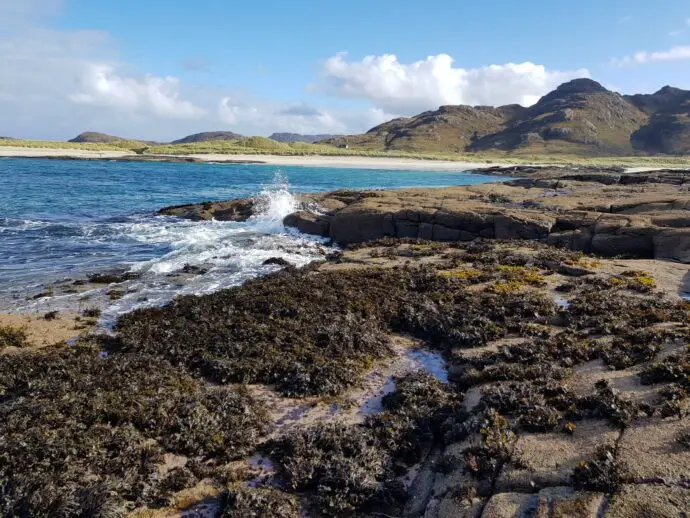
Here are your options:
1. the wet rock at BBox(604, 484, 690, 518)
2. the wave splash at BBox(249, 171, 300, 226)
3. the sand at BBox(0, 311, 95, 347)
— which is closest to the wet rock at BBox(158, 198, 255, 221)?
the wave splash at BBox(249, 171, 300, 226)

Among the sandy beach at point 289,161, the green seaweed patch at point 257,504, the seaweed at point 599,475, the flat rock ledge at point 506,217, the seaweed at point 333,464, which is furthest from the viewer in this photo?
the sandy beach at point 289,161

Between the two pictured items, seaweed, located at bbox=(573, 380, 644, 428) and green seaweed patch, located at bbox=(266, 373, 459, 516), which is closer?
→ green seaweed patch, located at bbox=(266, 373, 459, 516)

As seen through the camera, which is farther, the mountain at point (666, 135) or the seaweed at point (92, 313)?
the mountain at point (666, 135)

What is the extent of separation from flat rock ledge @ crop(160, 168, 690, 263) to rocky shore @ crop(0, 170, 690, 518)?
3.18m

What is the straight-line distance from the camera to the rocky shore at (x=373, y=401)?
588 cm

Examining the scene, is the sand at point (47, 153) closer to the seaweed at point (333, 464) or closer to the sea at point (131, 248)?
the sea at point (131, 248)

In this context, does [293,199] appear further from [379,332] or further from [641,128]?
[641,128]

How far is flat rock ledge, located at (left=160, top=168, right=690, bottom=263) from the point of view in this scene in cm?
1836

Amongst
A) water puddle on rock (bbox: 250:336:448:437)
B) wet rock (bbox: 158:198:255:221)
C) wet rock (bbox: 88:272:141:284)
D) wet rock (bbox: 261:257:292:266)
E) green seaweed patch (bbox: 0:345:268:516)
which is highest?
wet rock (bbox: 158:198:255:221)

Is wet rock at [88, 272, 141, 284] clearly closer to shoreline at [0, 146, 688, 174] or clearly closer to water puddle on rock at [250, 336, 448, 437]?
water puddle on rock at [250, 336, 448, 437]

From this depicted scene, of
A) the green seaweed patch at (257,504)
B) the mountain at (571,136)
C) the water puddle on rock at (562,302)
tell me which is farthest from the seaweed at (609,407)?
the mountain at (571,136)

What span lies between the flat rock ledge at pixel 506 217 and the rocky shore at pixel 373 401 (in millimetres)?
3180

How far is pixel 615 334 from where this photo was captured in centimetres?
1007

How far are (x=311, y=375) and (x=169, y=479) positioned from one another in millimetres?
3369
